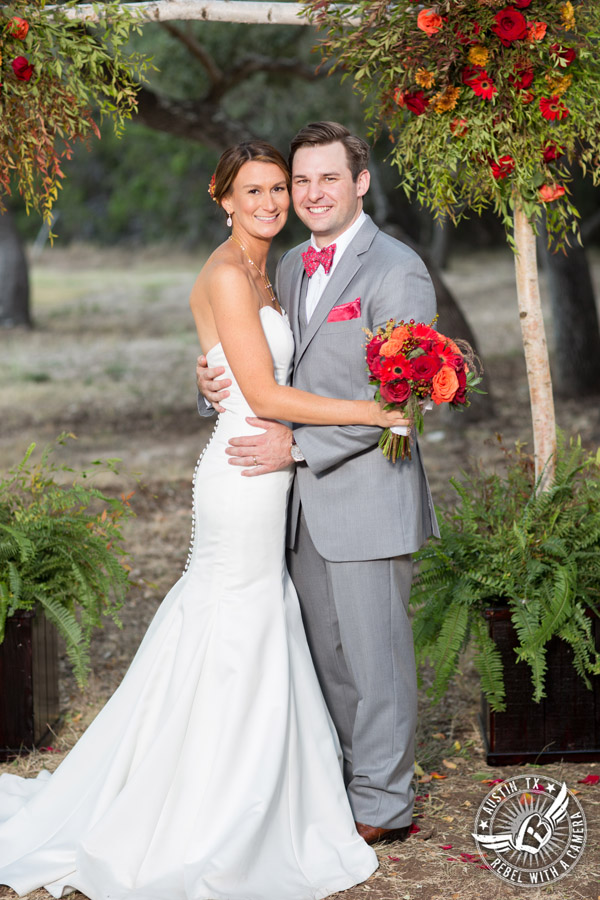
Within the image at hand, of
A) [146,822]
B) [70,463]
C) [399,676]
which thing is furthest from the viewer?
[70,463]

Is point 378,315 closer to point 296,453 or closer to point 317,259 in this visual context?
point 317,259

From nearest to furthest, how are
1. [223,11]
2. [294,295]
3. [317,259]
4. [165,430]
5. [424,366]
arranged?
[424,366]
[317,259]
[294,295]
[223,11]
[165,430]

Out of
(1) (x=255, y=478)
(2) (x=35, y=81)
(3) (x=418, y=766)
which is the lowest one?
(3) (x=418, y=766)

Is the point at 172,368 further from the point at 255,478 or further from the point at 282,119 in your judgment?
the point at 255,478

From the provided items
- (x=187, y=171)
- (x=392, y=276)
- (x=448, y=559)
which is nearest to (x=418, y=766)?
(x=448, y=559)

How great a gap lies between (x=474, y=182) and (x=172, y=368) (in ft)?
36.9

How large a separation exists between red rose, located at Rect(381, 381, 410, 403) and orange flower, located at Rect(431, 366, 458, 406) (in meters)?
0.09

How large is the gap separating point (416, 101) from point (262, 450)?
1844mm

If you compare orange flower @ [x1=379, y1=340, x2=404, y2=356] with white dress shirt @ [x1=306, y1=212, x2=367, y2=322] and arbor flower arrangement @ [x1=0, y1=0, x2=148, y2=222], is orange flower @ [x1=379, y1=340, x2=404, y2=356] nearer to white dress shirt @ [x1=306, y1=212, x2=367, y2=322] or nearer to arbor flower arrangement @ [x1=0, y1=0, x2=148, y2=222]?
white dress shirt @ [x1=306, y1=212, x2=367, y2=322]

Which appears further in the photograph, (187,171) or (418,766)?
(187,171)

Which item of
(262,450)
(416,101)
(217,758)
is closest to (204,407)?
(262,450)

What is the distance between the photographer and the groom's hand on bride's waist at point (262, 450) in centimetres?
370

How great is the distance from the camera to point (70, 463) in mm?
10500

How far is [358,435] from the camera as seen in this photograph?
3.59 m
